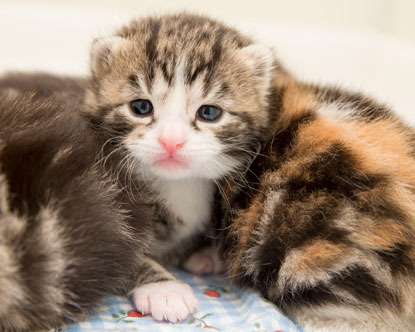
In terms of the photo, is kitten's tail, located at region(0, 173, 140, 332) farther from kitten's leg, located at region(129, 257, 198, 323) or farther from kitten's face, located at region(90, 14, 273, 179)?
kitten's face, located at region(90, 14, 273, 179)

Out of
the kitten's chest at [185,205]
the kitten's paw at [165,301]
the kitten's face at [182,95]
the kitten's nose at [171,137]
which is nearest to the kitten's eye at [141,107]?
the kitten's face at [182,95]

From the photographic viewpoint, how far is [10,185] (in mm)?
934

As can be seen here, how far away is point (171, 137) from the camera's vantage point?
50.0 inches

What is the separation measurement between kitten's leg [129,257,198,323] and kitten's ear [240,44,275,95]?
0.61 meters

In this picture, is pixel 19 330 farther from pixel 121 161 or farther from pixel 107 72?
pixel 107 72

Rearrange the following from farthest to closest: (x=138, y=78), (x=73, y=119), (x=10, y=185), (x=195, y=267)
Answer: (x=195, y=267)
(x=138, y=78)
(x=73, y=119)
(x=10, y=185)

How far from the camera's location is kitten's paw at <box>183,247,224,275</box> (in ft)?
5.02

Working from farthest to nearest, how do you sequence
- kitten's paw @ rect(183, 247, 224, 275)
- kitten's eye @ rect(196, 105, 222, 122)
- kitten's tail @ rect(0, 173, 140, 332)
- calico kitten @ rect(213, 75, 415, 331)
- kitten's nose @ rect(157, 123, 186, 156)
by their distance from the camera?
kitten's paw @ rect(183, 247, 224, 275), kitten's eye @ rect(196, 105, 222, 122), kitten's nose @ rect(157, 123, 186, 156), calico kitten @ rect(213, 75, 415, 331), kitten's tail @ rect(0, 173, 140, 332)

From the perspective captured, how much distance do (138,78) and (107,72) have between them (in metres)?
0.14

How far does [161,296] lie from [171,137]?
385mm

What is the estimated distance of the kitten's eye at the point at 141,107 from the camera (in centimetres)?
137

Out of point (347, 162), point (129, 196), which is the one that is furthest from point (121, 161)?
point (347, 162)

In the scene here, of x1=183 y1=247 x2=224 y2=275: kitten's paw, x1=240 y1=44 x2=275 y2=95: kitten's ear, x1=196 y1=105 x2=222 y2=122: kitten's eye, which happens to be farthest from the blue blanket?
x1=240 y1=44 x2=275 y2=95: kitten's ear

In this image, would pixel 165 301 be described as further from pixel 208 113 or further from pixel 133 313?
pixel 208 113
